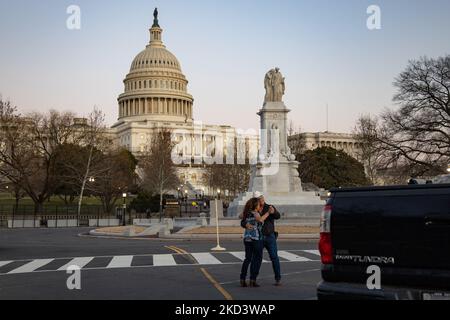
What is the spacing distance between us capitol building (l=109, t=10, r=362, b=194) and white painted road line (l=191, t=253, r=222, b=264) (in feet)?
424

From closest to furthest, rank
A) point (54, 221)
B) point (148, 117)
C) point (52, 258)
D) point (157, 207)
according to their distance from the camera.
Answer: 1. point (52, 258)
2. point (54, 221)
3. point (157, 207)
4. point (148, 117)

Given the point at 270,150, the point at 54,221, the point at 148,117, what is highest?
the point at 148,117

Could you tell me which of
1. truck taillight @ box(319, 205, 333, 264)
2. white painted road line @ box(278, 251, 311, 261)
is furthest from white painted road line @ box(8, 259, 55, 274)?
truck taillight @ box(319, 205, 333, 264)

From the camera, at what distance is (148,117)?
167750 mm

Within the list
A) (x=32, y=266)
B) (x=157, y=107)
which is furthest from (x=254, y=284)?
(x=157, y=107)

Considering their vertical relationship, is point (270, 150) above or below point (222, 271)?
above

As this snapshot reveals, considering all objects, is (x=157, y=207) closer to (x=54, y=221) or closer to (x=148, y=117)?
(x=54, y=221)

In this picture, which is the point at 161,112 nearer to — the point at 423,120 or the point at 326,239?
the point at 423,120

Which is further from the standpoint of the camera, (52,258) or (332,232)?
(52,258)

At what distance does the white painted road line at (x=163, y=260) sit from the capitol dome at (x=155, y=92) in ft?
490

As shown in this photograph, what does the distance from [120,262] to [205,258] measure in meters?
2.44

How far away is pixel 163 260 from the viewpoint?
16688 mm

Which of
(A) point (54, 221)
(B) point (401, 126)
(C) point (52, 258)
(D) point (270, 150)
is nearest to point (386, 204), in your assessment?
(C) point (52, 258)
